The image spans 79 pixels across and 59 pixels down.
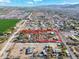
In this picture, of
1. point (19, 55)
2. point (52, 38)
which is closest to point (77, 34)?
point (52, 38)

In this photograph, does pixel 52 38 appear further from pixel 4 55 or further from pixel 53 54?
pixel 4 55

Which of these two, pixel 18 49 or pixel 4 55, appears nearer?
pixel 4 55

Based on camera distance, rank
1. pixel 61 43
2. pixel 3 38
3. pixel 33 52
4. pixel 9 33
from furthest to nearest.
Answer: pixel 9 33 → pixel 3 38 → pixel 61 43 → pixel 33 52

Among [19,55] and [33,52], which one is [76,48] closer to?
[33,52]

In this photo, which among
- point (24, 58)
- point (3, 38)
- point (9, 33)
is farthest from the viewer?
point (9, 33)

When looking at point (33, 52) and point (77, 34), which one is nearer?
point (33, 52)

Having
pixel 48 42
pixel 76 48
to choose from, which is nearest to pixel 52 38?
pixel 48 42

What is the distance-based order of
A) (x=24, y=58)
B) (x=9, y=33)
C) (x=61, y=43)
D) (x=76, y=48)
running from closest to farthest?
(x=24, y=58) < (x=76, y=48) < (x=61, y=43) < (x=9, y=33)

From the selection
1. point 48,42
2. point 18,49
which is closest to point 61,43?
point 48,42

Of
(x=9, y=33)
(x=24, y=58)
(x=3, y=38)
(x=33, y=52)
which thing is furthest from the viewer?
(x=9, y=33)
